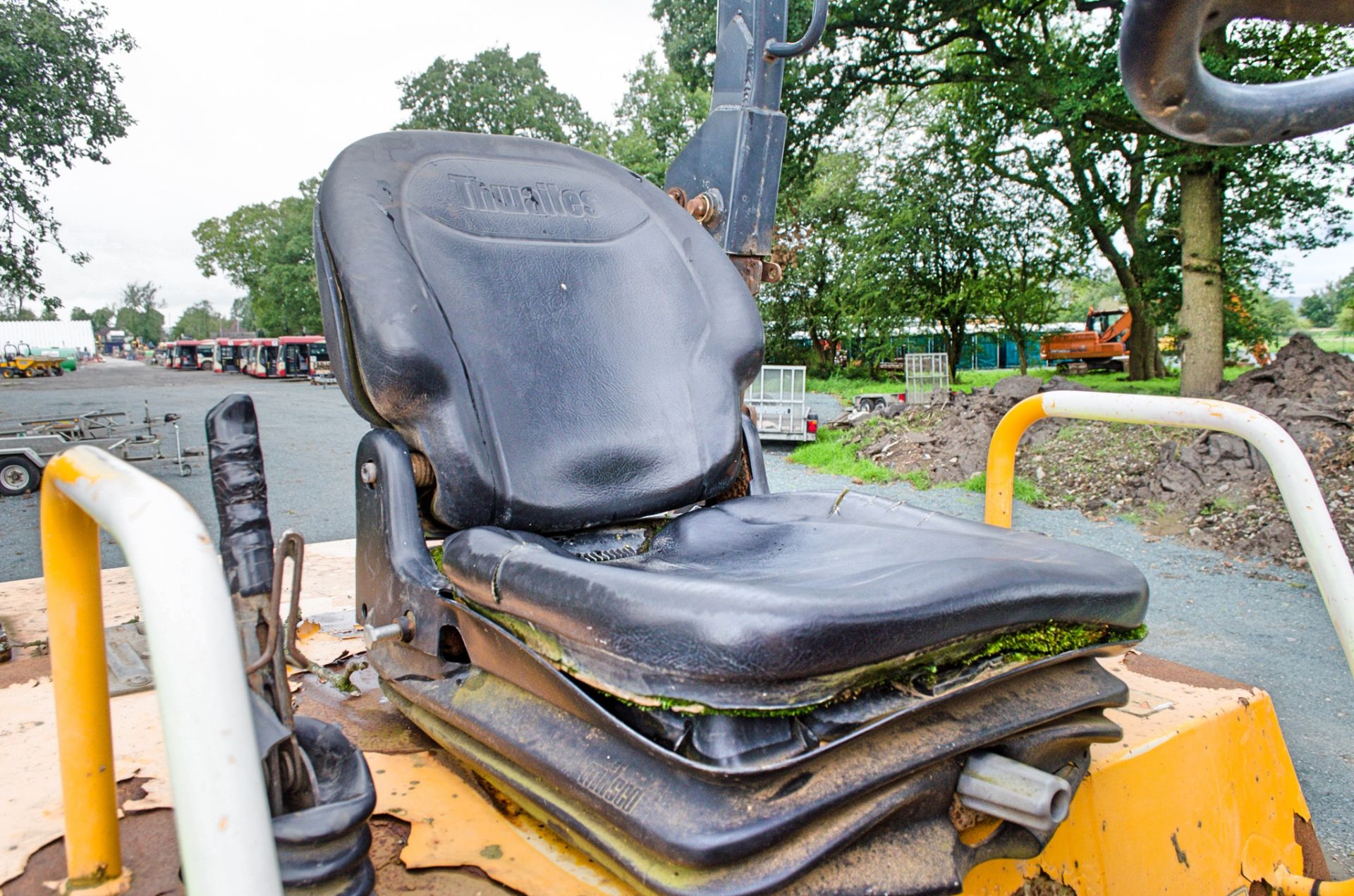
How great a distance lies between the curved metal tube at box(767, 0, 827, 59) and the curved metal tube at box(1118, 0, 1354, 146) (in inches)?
62.9

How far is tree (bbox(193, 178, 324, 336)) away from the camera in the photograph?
37344 millimetres

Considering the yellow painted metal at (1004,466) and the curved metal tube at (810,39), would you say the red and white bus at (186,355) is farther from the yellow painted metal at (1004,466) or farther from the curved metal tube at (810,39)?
the yellow painted metal at (1004,466)

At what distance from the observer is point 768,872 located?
850 millimetres

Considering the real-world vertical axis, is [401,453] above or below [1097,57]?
below

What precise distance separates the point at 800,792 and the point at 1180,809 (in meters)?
0.85

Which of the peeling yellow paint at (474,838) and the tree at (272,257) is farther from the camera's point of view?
the tree at (272,257)

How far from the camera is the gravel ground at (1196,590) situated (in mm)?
2752

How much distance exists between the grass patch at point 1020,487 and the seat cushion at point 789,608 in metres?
5.28

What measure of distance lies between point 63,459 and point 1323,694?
12.4 ft

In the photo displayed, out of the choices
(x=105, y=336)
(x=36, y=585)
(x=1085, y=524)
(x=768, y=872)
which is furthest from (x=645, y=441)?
(x=105, y=336)

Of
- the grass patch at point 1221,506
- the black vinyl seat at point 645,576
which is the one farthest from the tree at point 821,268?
the black vinyl seat at point 645,576

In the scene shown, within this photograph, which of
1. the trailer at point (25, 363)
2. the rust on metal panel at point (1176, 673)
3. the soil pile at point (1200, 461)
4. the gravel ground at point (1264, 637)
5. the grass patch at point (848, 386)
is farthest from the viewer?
the trailer at point (25, 363)

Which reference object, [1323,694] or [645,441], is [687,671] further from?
[1323,694]

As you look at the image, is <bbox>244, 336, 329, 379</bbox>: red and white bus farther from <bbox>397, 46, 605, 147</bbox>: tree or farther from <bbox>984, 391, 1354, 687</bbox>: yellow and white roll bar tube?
<bbox>984, 391, 1354, 687</bbox>: yellow and white roll bar tube
